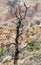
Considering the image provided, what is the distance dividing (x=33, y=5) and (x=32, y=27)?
5570 millimetres

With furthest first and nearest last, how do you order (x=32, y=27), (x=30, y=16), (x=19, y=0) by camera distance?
(x=19, y=0), (x=30, y=16), (x=32, y=27)

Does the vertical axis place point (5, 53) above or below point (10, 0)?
below

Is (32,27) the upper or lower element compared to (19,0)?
lower

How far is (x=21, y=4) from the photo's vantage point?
40.2m

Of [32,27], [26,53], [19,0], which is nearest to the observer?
[26,53]

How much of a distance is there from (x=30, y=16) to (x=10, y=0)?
537 cm

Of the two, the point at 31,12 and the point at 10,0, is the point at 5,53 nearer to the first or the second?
the point at 31,12

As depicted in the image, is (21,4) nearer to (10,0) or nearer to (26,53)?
(10,0)

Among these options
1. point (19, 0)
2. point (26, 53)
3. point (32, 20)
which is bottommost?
point (26, 53)

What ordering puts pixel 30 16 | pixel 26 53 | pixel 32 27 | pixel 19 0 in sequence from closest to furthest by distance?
pixel 26 53 < pixel 32 27 < pixel 30 16 < pixel 19 0

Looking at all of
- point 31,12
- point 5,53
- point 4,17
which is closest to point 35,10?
point 31,12

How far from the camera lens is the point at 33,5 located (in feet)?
131

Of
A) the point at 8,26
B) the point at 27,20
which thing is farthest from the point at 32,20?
the point at 8,26

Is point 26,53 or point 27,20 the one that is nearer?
point 26,53
